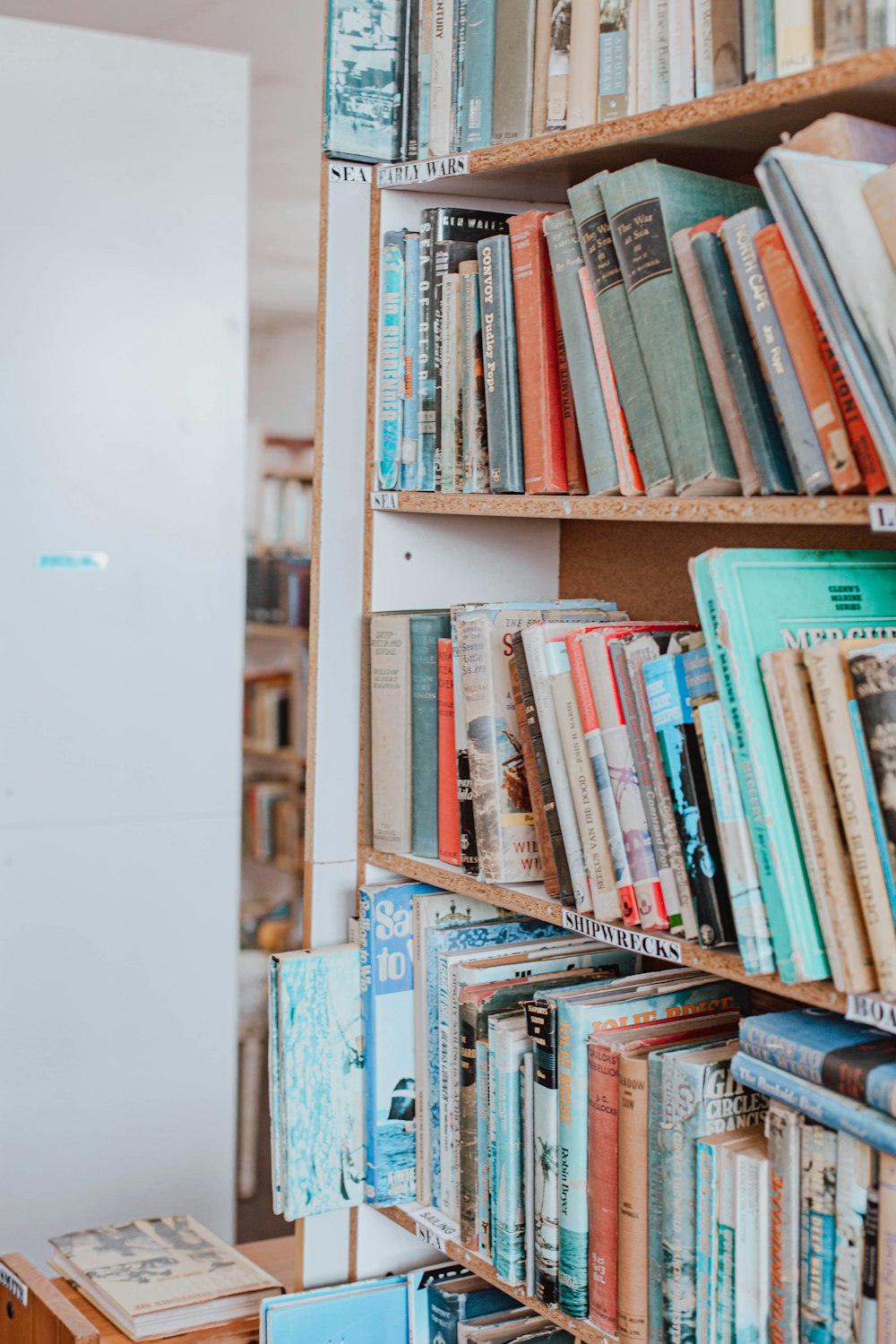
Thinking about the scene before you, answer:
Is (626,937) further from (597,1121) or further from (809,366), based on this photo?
(809,366)

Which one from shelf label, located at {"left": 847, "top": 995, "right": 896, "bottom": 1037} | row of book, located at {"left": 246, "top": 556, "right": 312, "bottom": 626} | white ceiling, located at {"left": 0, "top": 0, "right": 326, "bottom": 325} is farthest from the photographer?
row of book, located at {"left": 246, "top": 556, "right": 312, "bottom": 626}

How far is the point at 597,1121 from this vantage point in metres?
1.17

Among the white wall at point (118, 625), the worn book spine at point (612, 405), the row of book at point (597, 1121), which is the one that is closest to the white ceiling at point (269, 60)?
the white wall at point (118, 625)

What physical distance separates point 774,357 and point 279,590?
4.91 meters

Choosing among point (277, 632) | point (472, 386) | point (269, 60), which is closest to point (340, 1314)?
point (472, 386)

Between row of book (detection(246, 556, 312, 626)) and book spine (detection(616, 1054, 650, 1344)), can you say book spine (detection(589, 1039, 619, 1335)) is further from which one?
row of book (detection(246, 556, 312, 626))

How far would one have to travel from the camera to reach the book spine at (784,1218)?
979mm

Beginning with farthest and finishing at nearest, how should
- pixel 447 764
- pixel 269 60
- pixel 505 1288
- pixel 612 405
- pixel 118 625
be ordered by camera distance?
pixel 269 60
pixel 118 625
pixel 447 764
pixel 505 1288
pixel 612 405

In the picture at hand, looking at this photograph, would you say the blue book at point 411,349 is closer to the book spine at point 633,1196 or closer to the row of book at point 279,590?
the book spine at point 633,1196

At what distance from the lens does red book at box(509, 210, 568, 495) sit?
4.16ft

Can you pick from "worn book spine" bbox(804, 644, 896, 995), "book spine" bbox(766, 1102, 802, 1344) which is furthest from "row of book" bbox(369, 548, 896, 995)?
"book spine" bbox(766, 1102, 802, 1344)

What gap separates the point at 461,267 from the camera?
1380 mm

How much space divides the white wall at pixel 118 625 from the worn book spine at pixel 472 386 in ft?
4.02

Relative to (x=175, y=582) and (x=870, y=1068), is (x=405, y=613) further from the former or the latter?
(x=175, y=582)
